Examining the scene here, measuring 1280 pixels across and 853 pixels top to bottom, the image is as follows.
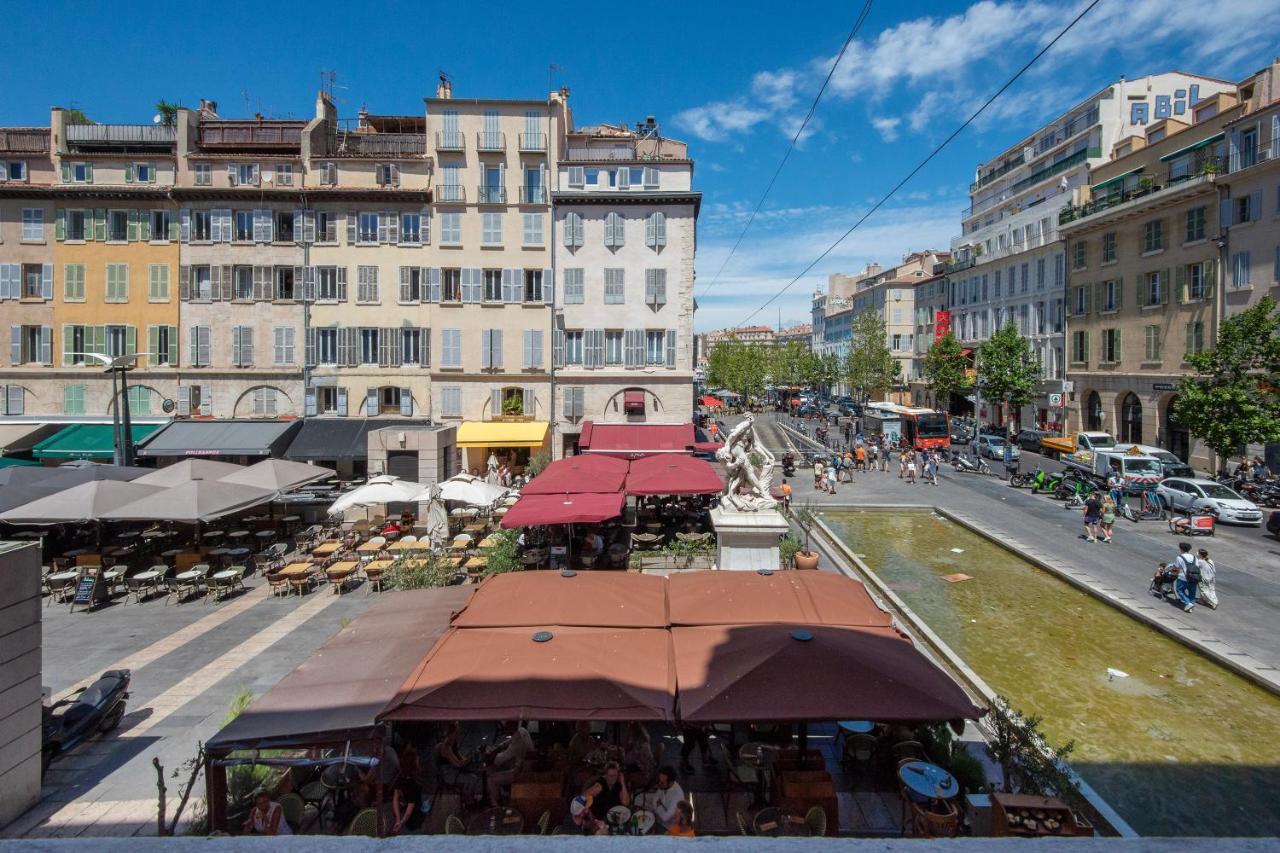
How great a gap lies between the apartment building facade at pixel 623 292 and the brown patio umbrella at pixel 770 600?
966 inches

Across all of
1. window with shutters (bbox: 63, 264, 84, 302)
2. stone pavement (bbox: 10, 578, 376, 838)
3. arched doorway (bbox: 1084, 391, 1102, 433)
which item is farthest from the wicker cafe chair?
arched doorway (bbox: 1084, 391, 1102, 433)

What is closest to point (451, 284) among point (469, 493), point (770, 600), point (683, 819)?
point (469, 493)

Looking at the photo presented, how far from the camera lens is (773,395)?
99.2 meters

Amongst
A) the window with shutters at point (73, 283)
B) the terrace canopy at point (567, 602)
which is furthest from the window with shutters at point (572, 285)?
the terrace canopy at point (567, 602)

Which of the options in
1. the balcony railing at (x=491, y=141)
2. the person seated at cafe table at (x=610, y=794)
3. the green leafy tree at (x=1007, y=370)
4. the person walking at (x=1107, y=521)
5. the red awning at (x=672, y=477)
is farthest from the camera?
the green leafy tree at (x=1007, y=370)

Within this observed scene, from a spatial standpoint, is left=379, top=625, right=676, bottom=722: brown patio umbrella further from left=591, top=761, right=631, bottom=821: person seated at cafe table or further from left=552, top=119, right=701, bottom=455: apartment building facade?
left=552, top=119, right=701, bottom=455: apartment building facade

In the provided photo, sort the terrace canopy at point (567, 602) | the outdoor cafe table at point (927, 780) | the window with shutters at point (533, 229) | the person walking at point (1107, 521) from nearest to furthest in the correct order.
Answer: the outdoor cafe table at point (927, 780), the terrace canopy at point (567, 602), the person walking at point (1107, 521), the window with shutters at point (533, 229)

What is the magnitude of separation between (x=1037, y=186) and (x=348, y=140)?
53603 mm

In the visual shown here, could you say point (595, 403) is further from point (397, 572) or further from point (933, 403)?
point (933, 403)

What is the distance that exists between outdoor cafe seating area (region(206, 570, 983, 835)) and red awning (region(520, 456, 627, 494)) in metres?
8.12

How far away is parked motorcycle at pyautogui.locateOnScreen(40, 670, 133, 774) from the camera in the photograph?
920 centimetres

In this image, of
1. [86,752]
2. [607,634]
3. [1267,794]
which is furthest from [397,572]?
[1267,794]

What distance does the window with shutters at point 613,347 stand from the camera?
3488 centimetres

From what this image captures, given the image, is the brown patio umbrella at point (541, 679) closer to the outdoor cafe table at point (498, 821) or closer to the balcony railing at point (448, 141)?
the outdoor cafe table at point (498, 821)
